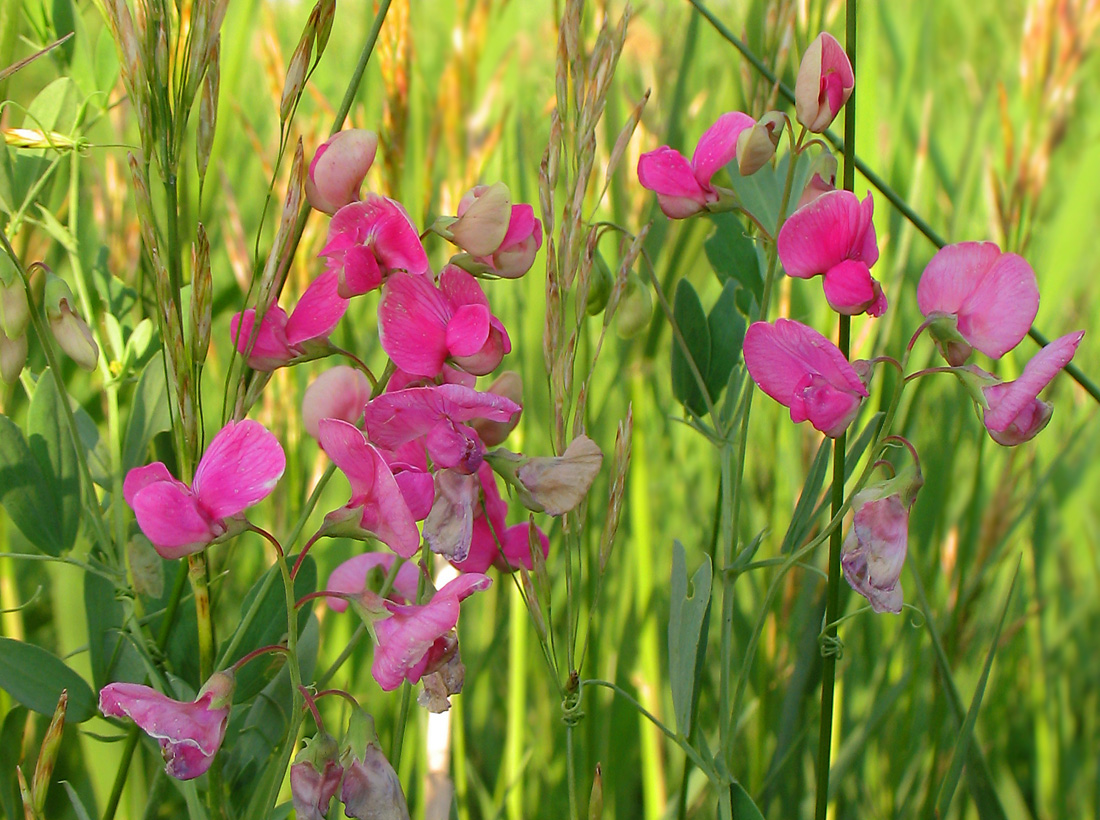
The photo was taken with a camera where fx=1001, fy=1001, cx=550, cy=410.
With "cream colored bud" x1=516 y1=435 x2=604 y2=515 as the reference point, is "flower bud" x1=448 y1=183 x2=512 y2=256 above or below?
above

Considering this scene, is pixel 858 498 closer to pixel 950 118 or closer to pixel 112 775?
pixel 112 775

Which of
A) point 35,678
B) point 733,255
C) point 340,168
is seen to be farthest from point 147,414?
point 733,255

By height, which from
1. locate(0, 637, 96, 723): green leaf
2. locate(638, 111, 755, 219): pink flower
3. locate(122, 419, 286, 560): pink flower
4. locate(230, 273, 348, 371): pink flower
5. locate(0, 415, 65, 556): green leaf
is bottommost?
locate(0, 637, 96, 723): green leaf

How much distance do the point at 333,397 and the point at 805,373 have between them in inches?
9.5

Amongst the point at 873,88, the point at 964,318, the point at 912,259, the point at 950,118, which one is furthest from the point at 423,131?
the point at 950,118

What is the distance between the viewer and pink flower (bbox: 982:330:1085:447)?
16.5 inches

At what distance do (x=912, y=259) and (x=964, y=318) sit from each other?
869mm

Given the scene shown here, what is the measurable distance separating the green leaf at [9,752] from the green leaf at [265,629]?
149 mm

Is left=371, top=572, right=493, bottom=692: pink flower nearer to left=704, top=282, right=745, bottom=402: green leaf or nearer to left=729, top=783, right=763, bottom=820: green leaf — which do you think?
left=729, top=783, right=763, bottom=820: green leaf

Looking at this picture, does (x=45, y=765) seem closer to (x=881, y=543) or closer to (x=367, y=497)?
(x=367, y=497)

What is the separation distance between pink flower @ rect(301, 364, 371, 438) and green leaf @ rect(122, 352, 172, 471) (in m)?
0.17

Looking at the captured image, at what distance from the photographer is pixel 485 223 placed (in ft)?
1.48

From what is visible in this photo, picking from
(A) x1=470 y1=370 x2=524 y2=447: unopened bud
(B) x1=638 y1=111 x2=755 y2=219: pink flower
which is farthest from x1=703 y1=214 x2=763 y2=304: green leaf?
(A) x1=470 y1=370 x2=524 y2=447: unopened bud

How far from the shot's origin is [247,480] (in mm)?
390
